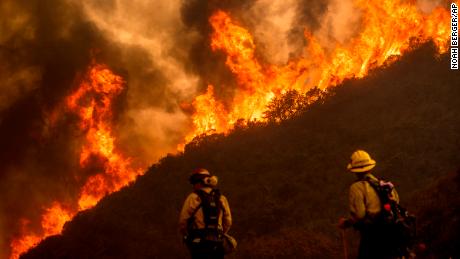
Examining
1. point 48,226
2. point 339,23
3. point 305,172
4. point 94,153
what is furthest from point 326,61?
point 48,226

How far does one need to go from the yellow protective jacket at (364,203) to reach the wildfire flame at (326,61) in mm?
24875

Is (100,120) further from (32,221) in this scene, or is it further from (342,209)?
(342,209)

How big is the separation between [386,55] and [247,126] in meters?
12.2

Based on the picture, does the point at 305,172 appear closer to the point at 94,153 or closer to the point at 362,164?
the point at 362,164

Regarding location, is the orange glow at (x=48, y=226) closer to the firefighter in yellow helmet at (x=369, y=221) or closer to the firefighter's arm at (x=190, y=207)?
the firefighter's arm at (x=190, y=207)

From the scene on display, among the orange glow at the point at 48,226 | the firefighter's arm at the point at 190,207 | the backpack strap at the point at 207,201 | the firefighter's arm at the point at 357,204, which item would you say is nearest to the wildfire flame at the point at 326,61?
the orange glow at the point at 48,226

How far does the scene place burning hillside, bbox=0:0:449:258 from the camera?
34438mm

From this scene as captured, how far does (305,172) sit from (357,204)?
1646 cm

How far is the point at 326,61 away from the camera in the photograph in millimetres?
36219

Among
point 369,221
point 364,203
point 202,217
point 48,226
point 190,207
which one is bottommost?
point 369,221

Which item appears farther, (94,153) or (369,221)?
(94,153)

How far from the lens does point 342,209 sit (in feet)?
61.8

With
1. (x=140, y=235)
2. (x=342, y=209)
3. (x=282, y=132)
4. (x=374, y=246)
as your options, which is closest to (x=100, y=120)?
(x=282, y=132)

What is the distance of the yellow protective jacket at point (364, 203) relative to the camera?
259 inches
